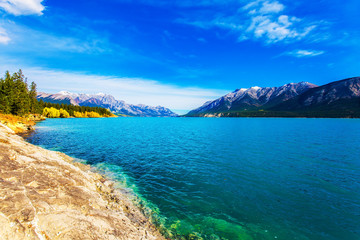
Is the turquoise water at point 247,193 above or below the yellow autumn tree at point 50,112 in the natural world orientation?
below

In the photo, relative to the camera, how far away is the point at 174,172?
993 inches

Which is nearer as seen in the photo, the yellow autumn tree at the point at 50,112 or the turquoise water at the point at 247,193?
the turquoise water at the point at 247,193

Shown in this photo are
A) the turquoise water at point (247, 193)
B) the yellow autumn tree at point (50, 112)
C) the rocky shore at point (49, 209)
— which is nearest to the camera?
the rocky shore at point (49, 209)

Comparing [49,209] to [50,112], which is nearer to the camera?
[49,209]

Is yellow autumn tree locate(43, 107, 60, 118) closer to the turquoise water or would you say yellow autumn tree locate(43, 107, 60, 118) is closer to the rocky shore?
the turquoise water

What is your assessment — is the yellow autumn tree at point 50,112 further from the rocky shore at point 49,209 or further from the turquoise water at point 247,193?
the rocky shore at point 49,209

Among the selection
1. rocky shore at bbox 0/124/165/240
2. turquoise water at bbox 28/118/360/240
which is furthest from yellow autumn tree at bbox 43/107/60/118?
rocky shore at bbox 0/124/165/240

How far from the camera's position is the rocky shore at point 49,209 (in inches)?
289

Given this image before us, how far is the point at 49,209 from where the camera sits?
8.91m

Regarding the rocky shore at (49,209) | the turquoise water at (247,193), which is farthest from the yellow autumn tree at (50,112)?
the rocky shore at (49,209)

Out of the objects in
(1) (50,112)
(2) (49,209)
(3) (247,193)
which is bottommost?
(3) (247,193)

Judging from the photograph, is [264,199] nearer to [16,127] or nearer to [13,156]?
[13,156]

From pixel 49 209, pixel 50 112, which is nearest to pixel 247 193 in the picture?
pixel 49 209

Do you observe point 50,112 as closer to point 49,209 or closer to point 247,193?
point 49,209
